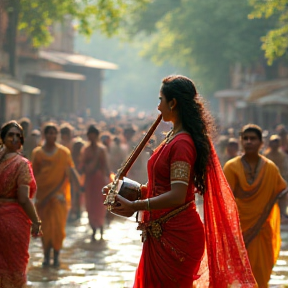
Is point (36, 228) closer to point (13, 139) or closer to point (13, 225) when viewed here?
point (13, 225)

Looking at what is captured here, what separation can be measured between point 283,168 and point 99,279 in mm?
5614

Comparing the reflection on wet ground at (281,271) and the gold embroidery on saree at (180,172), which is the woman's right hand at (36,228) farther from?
the reflection on wet ground at (281,271)

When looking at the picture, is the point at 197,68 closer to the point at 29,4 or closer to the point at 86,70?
the point at 86,70

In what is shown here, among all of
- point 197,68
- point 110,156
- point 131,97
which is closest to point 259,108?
point 197,68

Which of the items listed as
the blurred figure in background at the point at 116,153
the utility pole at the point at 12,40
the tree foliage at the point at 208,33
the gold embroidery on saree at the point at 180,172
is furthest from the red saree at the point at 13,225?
the tree foliage at the point at 208,33

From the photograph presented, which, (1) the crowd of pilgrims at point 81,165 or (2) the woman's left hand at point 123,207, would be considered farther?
(1) the crowd of pilgrims at point 81,165

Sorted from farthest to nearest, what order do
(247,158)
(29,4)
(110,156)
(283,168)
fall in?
1. (29,4)
2. (110,156)
3. (283,168)
4. (247,158)

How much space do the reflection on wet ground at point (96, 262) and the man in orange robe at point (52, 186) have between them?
Answer: 0.32 m

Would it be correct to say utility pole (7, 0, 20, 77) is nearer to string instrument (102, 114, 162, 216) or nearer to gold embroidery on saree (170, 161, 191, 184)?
string instrument (102, 114, 162, 216)

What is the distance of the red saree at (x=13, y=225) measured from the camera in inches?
293

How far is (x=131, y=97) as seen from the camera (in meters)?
114

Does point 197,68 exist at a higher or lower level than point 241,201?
higher

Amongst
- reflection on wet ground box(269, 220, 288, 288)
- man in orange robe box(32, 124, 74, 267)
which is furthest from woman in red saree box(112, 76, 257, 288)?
man in orange robe box(32, 124, 74, 267)

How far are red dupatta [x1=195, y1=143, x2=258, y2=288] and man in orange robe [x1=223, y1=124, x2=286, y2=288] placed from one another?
2.93 meters
